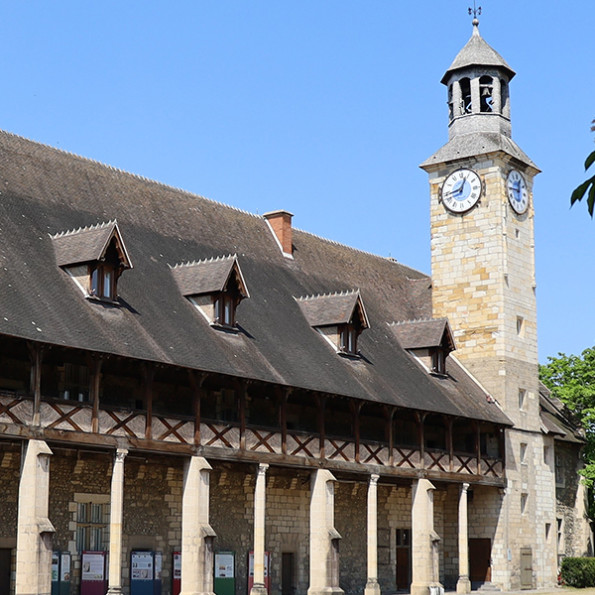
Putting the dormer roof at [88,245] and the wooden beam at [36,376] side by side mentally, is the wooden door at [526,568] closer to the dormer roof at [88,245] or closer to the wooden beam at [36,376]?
the dormer roof at [88,245]

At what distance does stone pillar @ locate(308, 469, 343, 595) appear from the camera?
26.9 meters

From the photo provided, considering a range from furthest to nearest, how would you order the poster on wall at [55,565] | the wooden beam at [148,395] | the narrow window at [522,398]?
1. the narrow window at [522,398]
2. the poster on wall at [55,565]
3. the wooden beam at [148,395]

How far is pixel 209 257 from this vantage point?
2980 cm

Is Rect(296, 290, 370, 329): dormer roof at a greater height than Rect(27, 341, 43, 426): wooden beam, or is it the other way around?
Rect(296, 290, 370, 329): dormer roof

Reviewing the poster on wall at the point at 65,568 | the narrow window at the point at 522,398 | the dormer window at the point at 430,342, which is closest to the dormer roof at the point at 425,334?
the dormer window at the point at 430,342

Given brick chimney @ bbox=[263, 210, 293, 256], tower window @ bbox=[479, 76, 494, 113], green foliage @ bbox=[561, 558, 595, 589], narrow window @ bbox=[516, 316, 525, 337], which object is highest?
tower window @ bbox=[479, 76, 494, 113]

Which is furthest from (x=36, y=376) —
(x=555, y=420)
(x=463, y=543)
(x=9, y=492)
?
(x=555, y=420)

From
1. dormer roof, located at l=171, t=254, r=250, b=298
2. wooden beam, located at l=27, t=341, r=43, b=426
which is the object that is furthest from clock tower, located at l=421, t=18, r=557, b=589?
wooden beam, located at l=27, t=341, r=43, b=426

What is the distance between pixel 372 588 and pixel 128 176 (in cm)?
1282

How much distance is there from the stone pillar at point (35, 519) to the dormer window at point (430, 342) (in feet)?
49.8

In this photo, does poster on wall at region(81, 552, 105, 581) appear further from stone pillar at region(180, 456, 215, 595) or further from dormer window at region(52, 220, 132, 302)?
dormer window at region(52, 220, 132, 302)

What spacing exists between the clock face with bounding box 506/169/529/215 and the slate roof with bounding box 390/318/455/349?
609cm

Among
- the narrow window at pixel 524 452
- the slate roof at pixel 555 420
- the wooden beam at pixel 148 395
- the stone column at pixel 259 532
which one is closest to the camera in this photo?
the wooden beam at pixel 148 395

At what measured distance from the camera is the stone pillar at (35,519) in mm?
19891
